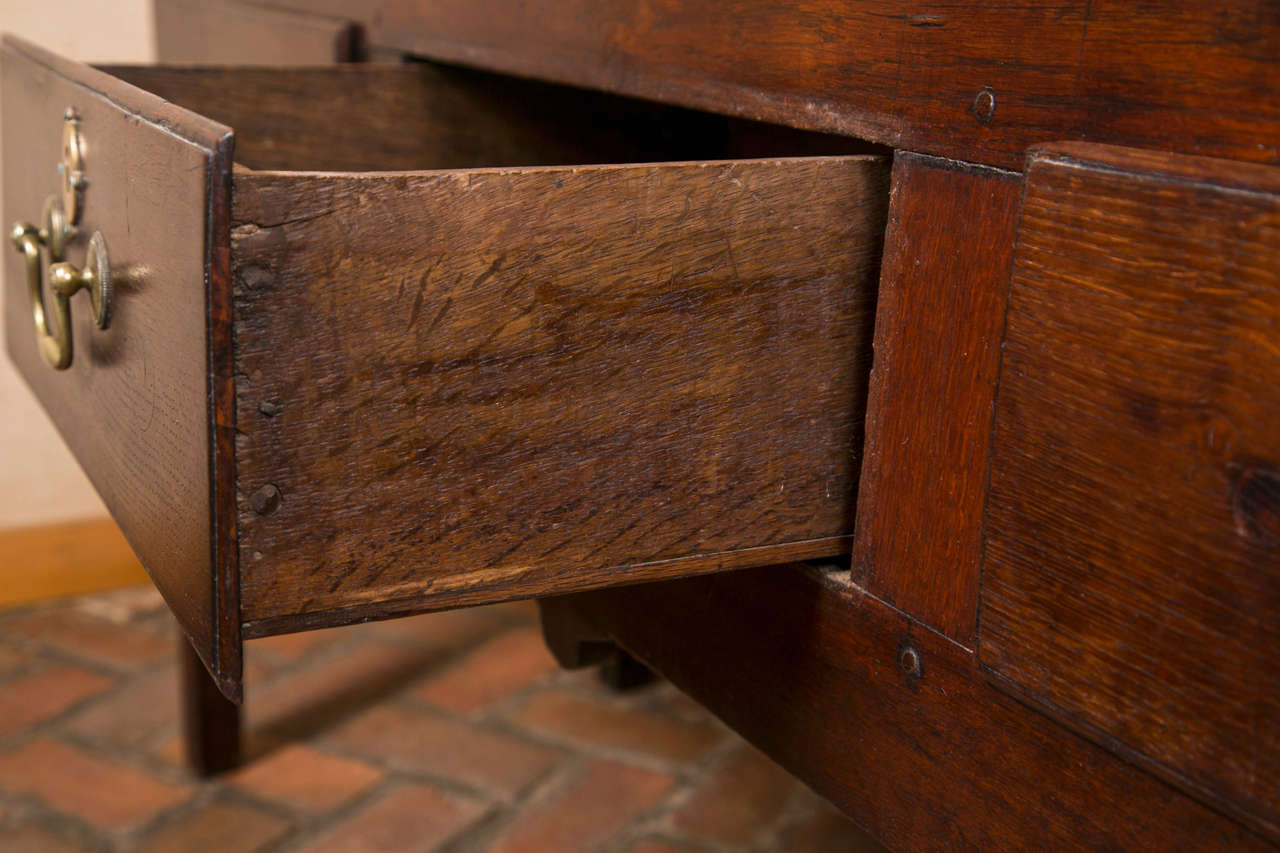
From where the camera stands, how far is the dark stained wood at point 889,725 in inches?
20.9

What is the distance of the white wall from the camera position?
6.32 feet

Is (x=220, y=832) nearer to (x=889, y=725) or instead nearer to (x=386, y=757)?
(x=386, y=757)

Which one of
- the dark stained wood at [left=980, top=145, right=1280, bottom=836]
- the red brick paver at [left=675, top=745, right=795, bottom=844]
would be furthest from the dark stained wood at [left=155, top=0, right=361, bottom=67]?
the red brick paver at [left=675, top=745, right=795, bottom=844]

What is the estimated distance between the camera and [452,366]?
0.55m

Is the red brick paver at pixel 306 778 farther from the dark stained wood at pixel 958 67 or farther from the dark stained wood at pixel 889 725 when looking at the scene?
the dark stained wood at pixel 958 67

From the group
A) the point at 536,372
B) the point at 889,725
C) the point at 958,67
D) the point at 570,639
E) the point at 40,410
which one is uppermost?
the point at 958,67

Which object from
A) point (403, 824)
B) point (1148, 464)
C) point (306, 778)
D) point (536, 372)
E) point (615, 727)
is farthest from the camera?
point (615, 727)

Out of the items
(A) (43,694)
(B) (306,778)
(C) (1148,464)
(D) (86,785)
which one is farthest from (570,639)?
(A) (43,694)

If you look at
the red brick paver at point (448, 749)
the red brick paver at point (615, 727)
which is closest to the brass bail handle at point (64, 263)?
the red brick paver at point (448, 749)

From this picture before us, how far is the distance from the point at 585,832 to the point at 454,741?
0.26 metres

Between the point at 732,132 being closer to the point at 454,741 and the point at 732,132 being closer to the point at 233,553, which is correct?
the point at 233,553

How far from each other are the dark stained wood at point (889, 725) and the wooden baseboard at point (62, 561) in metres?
1.52

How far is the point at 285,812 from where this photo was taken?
59.8 inches

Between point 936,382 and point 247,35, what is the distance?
96cm
